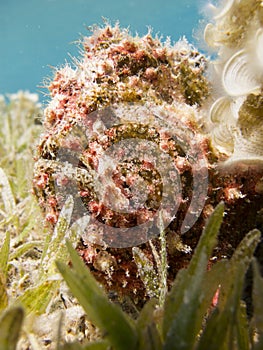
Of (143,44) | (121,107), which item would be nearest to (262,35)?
(143,44)

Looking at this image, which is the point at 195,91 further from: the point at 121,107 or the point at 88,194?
the point at 88,194

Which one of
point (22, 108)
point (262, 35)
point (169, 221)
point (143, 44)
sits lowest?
point (169, 221)

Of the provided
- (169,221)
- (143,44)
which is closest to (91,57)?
(143,44)

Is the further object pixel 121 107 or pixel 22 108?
pixel 22 108

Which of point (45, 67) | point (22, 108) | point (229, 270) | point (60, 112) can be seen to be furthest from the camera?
point (22, 108)

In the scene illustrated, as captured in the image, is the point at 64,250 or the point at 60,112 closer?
the point at 64,250

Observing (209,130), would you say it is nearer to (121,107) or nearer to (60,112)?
(121,107)

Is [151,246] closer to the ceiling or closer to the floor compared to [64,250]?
closer to the floor

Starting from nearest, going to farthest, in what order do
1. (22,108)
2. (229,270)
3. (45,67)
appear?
(229,270), (45,67), (22,108)

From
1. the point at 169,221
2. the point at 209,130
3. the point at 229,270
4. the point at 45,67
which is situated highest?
the point at 45,67
